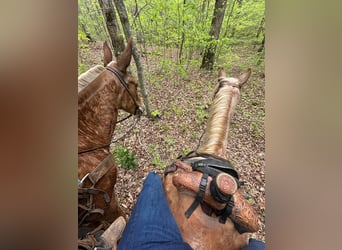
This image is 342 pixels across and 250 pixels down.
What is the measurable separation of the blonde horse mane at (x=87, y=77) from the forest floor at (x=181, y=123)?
60 cm

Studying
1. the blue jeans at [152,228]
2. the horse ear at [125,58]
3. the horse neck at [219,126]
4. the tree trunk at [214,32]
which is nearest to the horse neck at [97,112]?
the horse ear at [125,58]

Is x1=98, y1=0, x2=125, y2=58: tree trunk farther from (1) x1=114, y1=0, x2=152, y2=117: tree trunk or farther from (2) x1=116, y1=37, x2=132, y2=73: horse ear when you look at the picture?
(2) x1=116, y1=37, x2=132, y2=73: horse ear

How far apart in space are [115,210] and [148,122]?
63.6 inches

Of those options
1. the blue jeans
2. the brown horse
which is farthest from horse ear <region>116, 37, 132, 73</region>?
the blue jeans

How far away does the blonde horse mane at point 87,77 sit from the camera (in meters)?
1.39

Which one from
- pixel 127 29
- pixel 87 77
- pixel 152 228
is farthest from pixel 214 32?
pixel 152 228

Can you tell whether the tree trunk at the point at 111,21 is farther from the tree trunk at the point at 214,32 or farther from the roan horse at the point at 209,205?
the roan horse at the point at 209,205

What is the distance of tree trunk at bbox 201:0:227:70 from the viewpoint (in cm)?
399

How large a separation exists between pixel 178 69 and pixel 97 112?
261cm

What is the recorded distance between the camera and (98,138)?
153 cm
